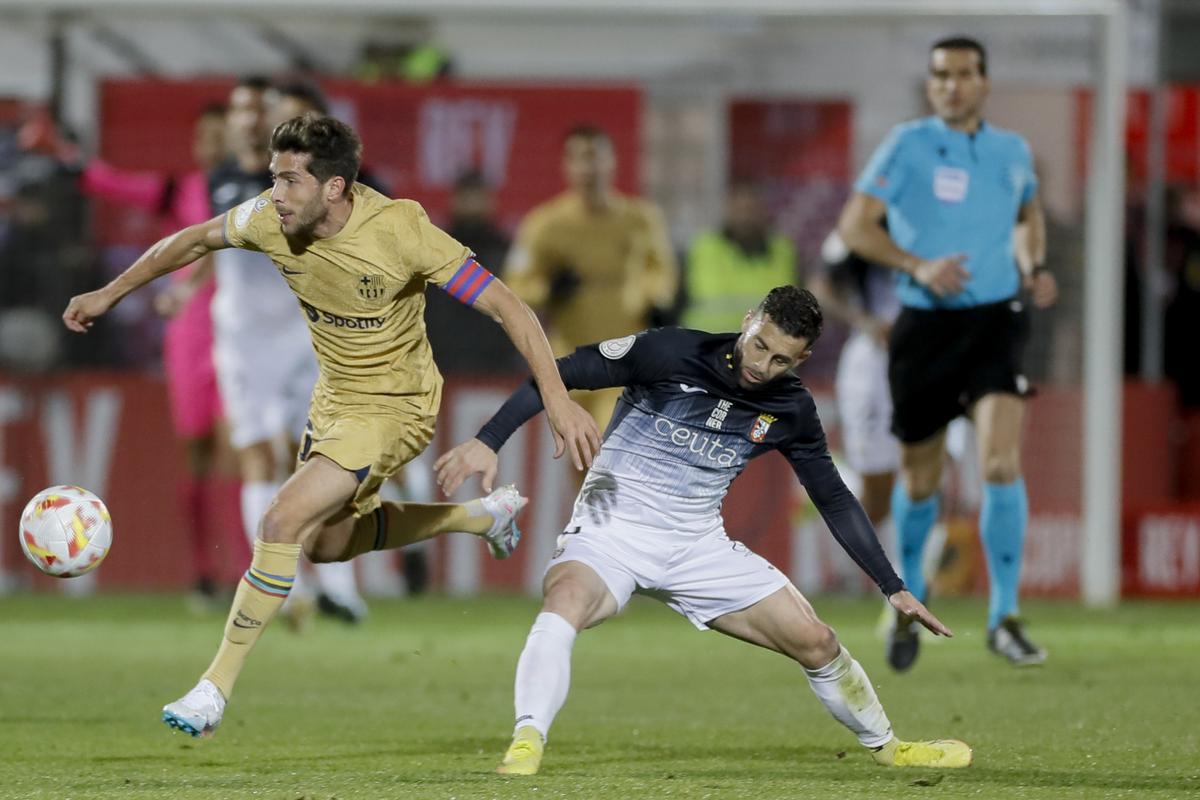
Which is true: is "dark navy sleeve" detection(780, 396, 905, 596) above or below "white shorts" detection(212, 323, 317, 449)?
above

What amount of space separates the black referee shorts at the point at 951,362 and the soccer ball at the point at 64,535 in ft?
12.5

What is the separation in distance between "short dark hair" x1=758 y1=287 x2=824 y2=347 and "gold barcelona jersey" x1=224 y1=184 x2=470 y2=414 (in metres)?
1.08

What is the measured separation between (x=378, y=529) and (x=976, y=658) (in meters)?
3.53

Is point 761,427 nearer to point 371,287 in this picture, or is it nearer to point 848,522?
point 848,522

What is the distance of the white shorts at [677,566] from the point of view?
660 cm

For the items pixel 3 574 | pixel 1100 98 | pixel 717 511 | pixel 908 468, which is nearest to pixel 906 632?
pixel 908 468

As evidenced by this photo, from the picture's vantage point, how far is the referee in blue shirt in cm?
950

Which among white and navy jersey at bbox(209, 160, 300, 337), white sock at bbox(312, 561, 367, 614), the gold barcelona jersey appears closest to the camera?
the gold barcelona jersey

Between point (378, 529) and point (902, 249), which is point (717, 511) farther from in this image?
point (902, 249)

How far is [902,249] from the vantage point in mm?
9719

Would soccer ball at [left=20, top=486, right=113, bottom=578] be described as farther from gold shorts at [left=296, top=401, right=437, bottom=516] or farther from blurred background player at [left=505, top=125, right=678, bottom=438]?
blurred background player at [left=505, top=125, right=678, bottom=438]

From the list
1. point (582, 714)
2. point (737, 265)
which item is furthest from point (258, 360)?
point (582, 714)

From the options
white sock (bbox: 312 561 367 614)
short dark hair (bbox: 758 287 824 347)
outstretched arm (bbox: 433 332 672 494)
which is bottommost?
white sock (bbox: 312 561 367 614)

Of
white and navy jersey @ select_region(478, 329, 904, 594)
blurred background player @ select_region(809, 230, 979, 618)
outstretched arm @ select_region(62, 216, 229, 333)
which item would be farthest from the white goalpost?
white and navy jersey @ select_region(478, 329, 904, 594)
